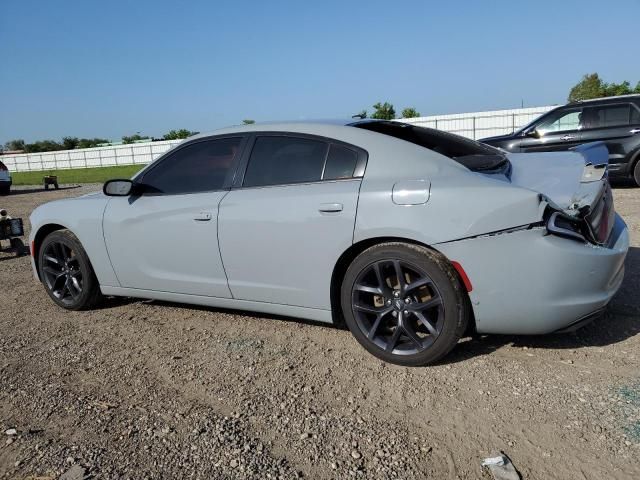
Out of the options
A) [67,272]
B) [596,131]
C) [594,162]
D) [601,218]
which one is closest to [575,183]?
[601,218]

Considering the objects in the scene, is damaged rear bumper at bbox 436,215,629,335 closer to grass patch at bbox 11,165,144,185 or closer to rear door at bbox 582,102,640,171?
rear door at bbox 582,102,640,171

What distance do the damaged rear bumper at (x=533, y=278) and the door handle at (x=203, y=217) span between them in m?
1.67

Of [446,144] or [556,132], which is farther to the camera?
[556,132]

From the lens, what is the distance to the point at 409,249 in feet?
10.4

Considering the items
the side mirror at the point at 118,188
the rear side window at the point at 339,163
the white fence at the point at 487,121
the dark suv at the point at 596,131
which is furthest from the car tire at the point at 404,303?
the white fence at the point at 487,121

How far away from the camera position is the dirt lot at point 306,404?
2424 millimetres

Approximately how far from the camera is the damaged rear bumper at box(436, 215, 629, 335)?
2.87 m

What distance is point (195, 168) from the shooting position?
4152 millimetres

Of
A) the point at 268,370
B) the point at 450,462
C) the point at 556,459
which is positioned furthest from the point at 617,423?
the point at 268,370

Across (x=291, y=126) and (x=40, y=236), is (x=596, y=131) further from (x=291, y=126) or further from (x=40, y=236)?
(x=40, y=236)

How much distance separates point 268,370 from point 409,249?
116cm

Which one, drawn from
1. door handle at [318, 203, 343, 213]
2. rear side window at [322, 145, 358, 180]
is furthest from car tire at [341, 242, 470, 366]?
rear side window at [322, 145, 358, 180]

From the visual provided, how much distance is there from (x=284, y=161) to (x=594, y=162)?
2040 millimetres

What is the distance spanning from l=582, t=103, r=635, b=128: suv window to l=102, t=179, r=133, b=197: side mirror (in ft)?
28.5
